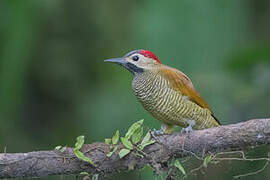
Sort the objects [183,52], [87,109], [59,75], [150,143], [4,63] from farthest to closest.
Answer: [59,75] < [87,109] < [4,63] < [183,52] < [150,143]

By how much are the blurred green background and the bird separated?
57 centimetres

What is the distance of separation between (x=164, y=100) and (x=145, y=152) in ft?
2.12

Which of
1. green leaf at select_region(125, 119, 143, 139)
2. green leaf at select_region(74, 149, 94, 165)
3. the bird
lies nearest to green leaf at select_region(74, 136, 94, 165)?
green leaf at select_region(74, 149, 94, 165)

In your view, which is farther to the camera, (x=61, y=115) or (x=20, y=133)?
(x=61, y=115)

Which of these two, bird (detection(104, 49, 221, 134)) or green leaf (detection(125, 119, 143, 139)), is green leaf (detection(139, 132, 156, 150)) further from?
bird (detection(104, 49, 221, 134))

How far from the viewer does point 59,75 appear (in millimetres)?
7453

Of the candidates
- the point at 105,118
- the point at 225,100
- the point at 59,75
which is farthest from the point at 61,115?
the point at 225,100

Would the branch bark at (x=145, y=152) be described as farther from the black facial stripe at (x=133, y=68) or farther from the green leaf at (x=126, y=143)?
the black facial stripe at (x=133, y=68)

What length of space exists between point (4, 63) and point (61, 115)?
5.33 feet

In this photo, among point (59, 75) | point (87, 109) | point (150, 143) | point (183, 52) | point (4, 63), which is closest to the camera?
point (150, 143)

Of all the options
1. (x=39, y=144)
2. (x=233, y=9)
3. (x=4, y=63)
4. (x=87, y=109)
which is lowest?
(x=39, y=144)

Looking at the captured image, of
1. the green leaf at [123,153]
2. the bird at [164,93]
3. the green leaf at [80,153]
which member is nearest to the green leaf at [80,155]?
the green leaf at [80,153]

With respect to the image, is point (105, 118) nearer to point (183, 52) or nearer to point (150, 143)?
point (183, 52)

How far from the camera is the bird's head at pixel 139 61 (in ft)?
14.5
